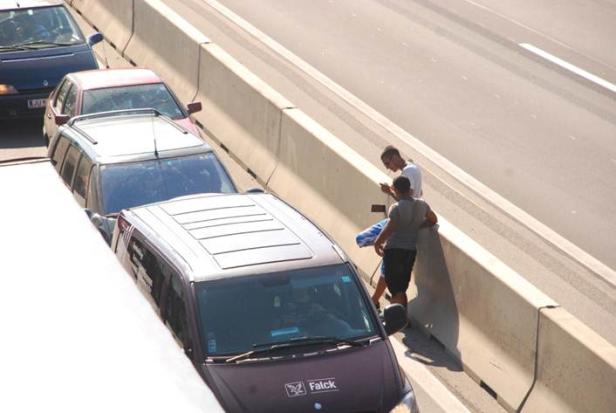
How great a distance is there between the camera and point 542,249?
53.1 ft

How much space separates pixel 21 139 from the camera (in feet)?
64.6

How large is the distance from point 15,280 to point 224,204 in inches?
144

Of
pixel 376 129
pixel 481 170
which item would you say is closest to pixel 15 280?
pixel 481 170

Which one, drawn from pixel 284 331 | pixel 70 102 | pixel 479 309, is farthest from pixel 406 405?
pixel 70 102

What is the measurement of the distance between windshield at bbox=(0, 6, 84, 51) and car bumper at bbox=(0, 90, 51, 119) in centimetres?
88

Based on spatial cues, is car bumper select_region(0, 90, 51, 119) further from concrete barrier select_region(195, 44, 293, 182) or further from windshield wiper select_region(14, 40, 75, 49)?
concrete barrier select_region(195, 44, 293, 182)

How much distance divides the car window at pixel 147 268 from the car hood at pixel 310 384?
3.74ft

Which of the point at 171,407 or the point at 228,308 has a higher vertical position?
the point at 171,407

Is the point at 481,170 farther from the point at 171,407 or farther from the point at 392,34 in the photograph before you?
the point at 171,407

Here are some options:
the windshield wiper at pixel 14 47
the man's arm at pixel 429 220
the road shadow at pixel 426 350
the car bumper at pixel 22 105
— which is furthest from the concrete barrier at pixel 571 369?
the windshield wiper at pixel 14 47

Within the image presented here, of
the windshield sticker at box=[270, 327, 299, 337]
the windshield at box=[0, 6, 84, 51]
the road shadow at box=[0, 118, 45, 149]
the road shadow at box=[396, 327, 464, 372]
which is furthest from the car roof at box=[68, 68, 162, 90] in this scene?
the windshield sticker at box=[270, 327, 299, 337]

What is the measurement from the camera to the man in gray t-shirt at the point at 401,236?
42.3 ft

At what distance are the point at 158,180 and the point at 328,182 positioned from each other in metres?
2.60

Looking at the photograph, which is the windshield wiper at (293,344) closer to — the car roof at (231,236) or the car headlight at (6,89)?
the car roof at (231,236)
